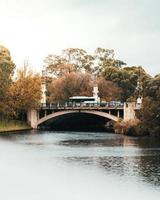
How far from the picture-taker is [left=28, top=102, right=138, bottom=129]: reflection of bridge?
119m

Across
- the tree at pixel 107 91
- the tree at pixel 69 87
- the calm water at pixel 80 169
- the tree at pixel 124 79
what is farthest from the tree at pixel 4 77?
the tree at pixel 124 79

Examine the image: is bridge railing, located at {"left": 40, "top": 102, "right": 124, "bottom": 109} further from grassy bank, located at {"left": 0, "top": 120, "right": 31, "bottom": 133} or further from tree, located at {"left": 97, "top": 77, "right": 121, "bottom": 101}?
tree, located at {"left": 97, "top": 77, "right": 121, "bottom": 101}

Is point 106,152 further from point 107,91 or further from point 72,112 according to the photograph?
point 107,91

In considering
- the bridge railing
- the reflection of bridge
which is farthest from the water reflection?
the bridge railing

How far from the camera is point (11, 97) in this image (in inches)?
4985

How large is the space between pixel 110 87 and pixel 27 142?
5811 centimetres

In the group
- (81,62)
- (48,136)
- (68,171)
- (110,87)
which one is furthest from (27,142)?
(81,62)

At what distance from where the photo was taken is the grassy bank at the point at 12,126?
12305cm

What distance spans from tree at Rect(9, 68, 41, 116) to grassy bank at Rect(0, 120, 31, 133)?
6.96ft

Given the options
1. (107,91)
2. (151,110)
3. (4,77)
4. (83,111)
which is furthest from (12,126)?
(151,110)

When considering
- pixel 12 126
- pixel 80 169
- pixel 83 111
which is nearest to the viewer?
pixel 80 169

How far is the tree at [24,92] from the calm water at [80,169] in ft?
87.1

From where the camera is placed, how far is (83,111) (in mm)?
126625

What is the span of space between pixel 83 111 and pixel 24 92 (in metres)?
12.4
